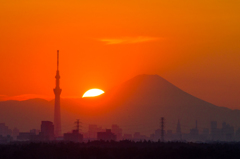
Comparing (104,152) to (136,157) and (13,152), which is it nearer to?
(136,157)

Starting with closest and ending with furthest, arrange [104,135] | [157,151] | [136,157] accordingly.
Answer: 1. [136,157]
2. [157,151]
3. [104,135]

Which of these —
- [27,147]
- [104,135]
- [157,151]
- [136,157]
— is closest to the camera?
[136,157]

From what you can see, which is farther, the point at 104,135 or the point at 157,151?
the point at 104,135

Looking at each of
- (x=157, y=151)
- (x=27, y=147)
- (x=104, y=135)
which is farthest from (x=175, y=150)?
(x=104, y=135)

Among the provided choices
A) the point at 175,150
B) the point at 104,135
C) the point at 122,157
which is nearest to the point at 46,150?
the point at 122,157

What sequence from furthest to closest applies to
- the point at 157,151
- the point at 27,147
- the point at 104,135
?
the point at 104,135, the point at 27,147, the point at 157,151

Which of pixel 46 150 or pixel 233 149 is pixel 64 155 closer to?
pixel 46 150

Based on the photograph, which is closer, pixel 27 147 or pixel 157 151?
pixel 157 151

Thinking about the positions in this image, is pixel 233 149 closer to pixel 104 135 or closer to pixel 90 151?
pixel 90 151

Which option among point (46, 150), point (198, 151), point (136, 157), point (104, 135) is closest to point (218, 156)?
point (198, 151)
